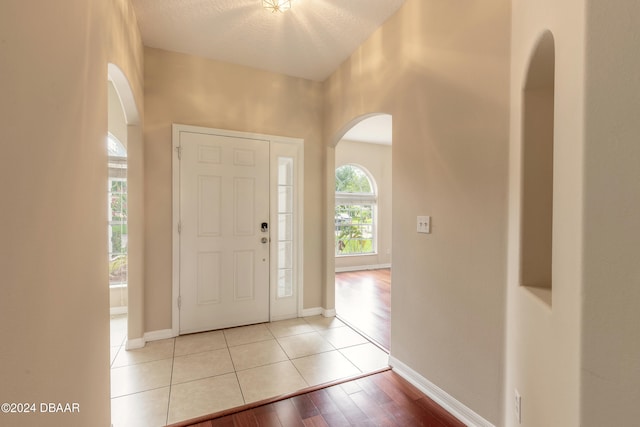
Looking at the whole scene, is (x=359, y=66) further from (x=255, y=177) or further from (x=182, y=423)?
(x=182, y=423)

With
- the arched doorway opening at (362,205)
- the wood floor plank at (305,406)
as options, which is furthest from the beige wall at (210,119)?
the arched doorway opening at (362,205)

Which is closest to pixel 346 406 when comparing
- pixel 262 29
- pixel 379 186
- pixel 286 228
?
pixel 286 228

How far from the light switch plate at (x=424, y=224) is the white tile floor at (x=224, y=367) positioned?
4.05 feet

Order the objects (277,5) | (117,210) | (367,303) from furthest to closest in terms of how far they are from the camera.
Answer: (367,303) → (117,210) → (277,5)

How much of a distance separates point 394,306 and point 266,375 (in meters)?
1.18

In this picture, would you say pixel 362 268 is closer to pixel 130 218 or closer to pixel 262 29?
pixel 130 218

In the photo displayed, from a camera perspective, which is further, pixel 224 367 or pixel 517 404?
pixel 224 367

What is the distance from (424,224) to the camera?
6.86ft

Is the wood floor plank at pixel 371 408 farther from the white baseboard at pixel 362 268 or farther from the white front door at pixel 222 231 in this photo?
the white baseboard at pixel 362 268

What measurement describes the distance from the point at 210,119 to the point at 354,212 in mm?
4184

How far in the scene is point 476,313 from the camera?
5.65 ft

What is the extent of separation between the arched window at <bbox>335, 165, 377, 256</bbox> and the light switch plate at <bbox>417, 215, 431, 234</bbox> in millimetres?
4305

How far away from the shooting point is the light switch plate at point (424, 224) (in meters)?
2.06

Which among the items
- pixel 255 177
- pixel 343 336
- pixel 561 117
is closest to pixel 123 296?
pixel 255 177
